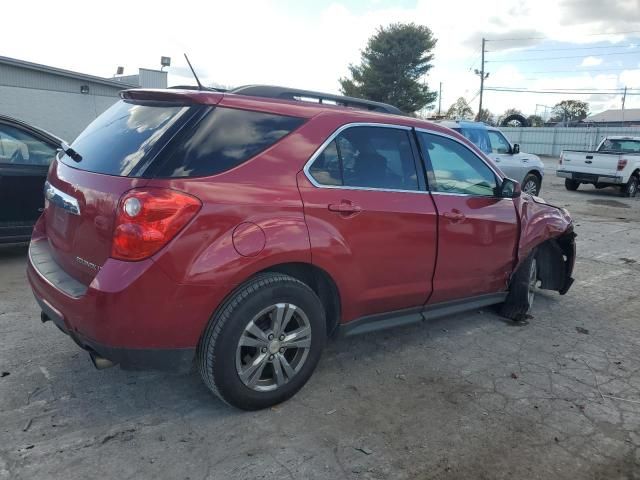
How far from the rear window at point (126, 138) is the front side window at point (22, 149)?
9.59ft

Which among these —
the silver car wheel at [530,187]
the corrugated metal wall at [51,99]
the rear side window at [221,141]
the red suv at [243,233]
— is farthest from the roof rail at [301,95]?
the corrugated metal wall at [51,99]

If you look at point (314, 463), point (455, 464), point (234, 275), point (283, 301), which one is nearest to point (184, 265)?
point (234, 275)

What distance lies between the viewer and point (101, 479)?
2.43 m

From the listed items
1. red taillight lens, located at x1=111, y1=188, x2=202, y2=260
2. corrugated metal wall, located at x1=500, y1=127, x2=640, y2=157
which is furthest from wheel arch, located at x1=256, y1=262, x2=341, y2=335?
corrugated metal wall, located at x1=500, y1=127, x2=640, y2=157

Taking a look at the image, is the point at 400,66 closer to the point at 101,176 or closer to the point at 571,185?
the point at 571,185

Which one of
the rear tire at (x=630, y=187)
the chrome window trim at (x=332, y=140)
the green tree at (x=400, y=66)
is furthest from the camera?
the green tree at (x=400, y=66)

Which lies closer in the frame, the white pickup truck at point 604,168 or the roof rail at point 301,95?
the roof rail at point 301,95

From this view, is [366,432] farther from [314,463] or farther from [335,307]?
[335,307]

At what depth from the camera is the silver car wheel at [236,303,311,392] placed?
2898mm

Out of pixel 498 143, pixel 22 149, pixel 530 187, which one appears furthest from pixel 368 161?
pixel 530 187

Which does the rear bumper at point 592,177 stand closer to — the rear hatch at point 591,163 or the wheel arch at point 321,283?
the rear hatch at point 591,163

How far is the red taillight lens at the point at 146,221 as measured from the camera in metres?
2.54

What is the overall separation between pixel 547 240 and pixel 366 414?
2876mm

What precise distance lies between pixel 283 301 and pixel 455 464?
1236 mm
